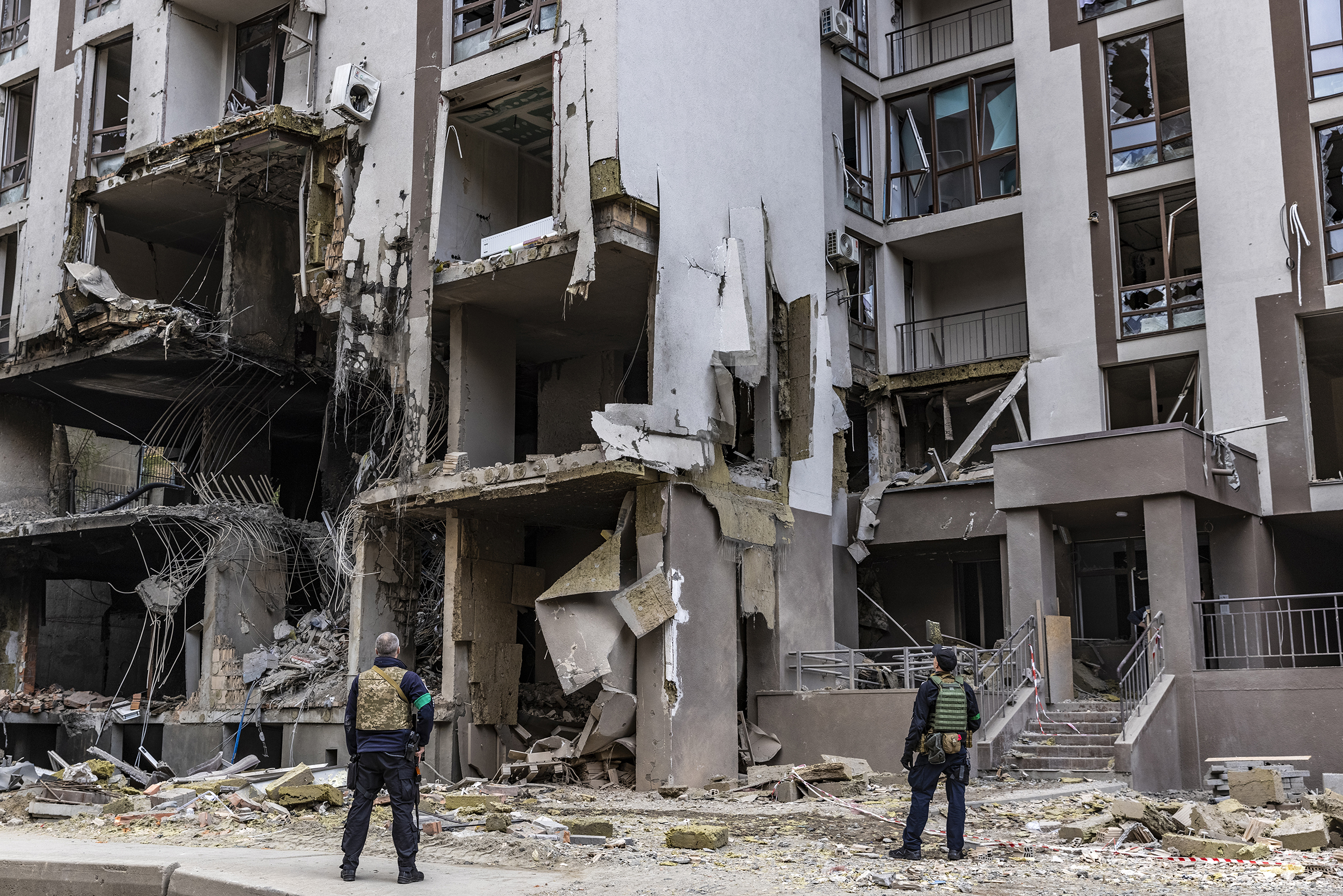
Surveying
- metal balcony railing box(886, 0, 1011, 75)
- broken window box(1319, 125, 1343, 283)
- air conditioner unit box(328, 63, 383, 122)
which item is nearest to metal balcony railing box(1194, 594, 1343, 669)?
broken window box(1319, 125, 1343, 283)

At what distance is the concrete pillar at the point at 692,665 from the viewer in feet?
58.6

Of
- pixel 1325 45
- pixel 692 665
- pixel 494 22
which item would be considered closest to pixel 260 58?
pixel 494 22

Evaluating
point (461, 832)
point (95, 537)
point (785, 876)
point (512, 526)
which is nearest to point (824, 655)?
point (512, 526)

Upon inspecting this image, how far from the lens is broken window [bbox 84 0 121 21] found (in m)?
25.2

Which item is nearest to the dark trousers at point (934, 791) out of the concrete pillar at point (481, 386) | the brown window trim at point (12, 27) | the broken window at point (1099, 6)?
the concrete pillar at point (481, 386)

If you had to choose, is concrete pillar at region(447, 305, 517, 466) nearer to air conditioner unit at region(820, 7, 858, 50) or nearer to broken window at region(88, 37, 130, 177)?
broken window at region(88, 37, 130, 177)

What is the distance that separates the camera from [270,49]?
2388cm

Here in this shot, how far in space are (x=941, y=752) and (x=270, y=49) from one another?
19851 mm

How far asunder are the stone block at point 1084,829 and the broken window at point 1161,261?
13.8 meters

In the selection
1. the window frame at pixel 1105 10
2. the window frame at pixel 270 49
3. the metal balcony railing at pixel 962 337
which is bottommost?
the metal balcony railing at pixel 962 337

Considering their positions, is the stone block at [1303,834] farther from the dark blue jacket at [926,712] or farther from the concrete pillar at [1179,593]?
the concrete pillar at [1179,593]

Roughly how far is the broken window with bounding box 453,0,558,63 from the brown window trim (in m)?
12.4

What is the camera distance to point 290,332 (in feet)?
77.5

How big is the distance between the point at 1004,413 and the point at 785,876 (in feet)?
60.1
